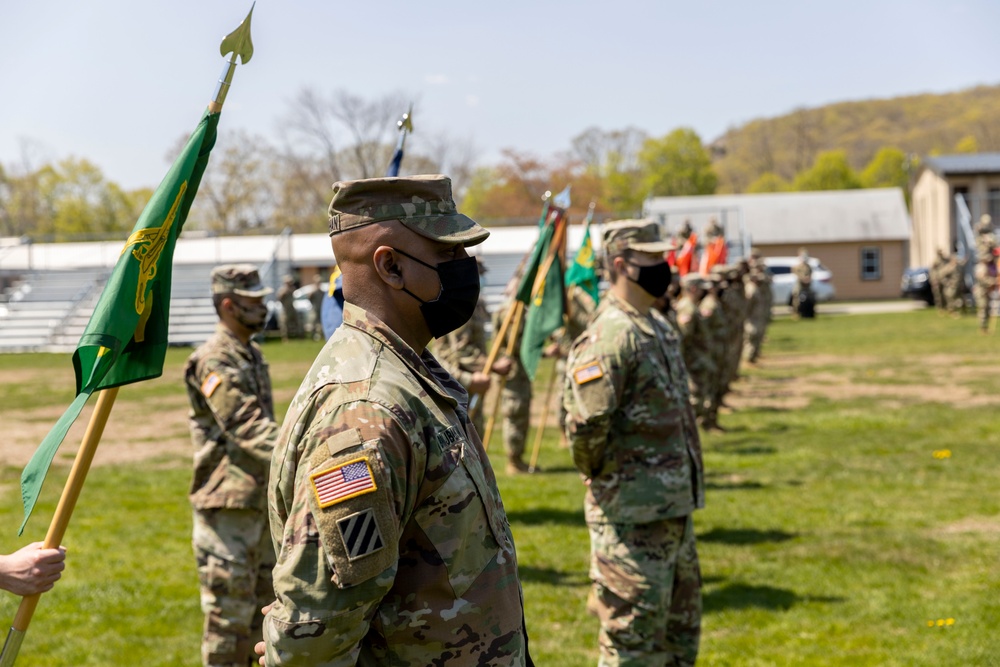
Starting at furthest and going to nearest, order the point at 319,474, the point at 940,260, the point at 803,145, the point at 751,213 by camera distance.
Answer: the point at 803,145
the point at 751,213
the point at 940,260
the point at 319,474

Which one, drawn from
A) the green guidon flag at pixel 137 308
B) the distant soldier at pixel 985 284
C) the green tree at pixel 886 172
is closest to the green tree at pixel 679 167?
the green tree at pixel 886 172

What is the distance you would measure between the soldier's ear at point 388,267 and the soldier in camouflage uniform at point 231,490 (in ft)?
10.4

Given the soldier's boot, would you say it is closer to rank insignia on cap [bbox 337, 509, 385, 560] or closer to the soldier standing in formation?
rank insignia on cap [bbox 337, 509, 385, 560]

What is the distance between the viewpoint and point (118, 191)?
8744 centimetres

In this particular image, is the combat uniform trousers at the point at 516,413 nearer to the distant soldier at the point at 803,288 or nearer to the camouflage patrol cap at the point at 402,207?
the camouflage patrol cap at the point at 402,207

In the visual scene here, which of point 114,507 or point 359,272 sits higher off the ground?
point 359,272

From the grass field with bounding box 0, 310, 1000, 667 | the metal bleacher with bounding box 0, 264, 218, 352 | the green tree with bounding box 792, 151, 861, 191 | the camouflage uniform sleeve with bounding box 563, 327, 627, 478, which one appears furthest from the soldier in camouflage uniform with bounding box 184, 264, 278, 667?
the green tree with bounding box 792, 151, 861, 191

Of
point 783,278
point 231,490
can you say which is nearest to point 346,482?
point 231,490

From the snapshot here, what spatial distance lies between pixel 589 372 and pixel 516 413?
23.1 feet

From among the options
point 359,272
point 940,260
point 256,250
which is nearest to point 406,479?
point 359,272

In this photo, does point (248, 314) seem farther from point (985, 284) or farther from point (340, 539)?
point (985, 284)

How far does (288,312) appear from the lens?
35312mm

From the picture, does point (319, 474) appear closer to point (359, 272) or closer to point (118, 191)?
point (359, 272)

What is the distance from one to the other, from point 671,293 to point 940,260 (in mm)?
27956
